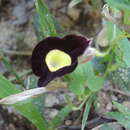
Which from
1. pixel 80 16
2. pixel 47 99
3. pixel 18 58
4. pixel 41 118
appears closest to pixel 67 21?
pixel 80 16

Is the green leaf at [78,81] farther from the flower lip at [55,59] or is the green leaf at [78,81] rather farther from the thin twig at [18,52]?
the thin twig at [18,52]

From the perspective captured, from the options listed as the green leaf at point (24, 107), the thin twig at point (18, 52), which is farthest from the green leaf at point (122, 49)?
the thin twig at point (18, 52)

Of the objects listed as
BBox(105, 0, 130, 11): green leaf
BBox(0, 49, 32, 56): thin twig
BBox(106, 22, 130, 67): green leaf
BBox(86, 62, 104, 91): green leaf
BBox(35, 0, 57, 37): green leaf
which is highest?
BBox(105, 0, 130, 11): green leaf

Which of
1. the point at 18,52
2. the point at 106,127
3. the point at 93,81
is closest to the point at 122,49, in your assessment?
the point at 93,81

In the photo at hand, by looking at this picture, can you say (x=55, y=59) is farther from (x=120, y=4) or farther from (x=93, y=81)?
(x=120, y=4)

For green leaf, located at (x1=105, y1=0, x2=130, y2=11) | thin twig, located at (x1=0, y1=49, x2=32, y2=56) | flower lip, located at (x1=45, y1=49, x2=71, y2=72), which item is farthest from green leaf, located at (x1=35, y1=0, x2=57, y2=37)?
thin twig, located at (x1=0, y1=49, x2=32, y2=56)

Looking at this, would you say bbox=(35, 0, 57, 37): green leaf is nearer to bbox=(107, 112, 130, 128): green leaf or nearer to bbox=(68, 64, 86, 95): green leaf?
bbox=(68, 64, 86, 95): green leaf
